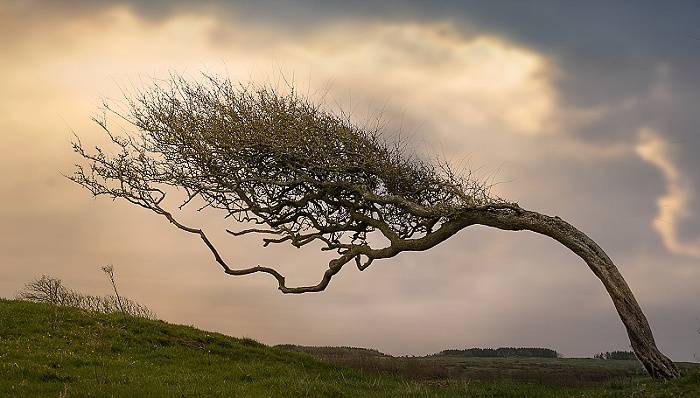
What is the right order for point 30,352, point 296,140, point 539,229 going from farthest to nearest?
point 296,140 → point 539,229 → point 30,352

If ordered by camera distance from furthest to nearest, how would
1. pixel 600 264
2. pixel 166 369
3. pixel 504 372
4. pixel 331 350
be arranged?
pixel 331 350
pixel 504 372
pixel 600 264
pixel 166 369

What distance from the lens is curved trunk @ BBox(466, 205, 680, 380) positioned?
20.0m

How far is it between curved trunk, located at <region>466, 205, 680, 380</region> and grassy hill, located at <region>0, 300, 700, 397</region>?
1.69 m

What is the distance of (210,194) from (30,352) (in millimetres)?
8422

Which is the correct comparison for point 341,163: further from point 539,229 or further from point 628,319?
point 628,319

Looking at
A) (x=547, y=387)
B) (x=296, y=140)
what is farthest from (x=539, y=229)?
(x=296, y=140)

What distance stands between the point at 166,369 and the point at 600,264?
1364cm

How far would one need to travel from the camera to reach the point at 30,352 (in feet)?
63.4

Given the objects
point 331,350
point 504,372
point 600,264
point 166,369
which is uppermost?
point 600,264

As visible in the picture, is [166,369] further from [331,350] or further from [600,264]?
[331,350]

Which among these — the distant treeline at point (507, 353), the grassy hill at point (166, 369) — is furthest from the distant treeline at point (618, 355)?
the grassy hill at point (166, 369)

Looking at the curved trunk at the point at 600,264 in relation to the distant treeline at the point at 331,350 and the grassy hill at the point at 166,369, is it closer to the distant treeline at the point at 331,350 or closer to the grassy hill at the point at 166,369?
the grassy hill at the point at 166,369

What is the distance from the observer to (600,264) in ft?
68.4

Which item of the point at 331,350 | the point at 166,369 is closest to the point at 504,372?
the point at 331,350
